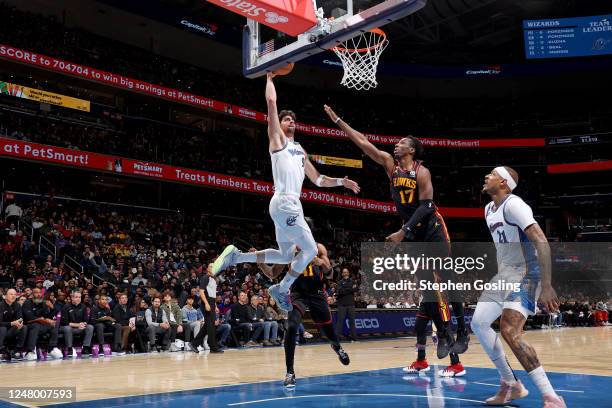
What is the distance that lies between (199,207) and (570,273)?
74.5 ft

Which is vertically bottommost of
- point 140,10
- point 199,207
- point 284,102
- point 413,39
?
point 199,207

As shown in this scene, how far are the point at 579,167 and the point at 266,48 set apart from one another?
33.8 metres

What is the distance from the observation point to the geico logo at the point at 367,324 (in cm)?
1838

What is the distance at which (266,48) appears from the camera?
8180 millimetres

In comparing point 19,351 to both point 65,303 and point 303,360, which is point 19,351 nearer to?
point 65,303

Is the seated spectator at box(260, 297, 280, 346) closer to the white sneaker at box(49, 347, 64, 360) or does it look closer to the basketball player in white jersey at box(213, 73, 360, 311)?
the white sneaker at box(49, 347, 64, 360)

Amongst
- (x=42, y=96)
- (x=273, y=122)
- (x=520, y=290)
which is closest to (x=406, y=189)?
(x=273, y=122)

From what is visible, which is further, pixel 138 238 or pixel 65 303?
pixel 138 238

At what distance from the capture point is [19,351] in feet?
40.0

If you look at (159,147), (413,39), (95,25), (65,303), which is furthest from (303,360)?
(413,39)

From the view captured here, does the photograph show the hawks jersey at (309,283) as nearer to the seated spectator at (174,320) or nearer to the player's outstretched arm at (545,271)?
the player's outstretched arm at (545,271)

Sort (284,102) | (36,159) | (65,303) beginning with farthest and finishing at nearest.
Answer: (284,102), (36,159), (65,303)

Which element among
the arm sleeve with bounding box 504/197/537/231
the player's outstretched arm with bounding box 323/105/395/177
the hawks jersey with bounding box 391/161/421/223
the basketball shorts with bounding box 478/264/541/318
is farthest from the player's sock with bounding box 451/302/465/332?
the arm sleeve with bounding box 504/197/537/231

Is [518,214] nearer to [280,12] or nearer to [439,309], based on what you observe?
[439,309]
